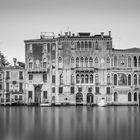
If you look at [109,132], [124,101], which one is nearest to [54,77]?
[124,101]

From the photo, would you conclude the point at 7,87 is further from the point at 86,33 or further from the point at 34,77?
the point at 86,33

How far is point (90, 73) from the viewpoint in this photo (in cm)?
5634

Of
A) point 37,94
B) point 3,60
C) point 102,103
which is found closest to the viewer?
point 102,103

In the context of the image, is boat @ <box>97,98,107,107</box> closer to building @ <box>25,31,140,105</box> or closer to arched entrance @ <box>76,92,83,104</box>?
building @ <box>25,31,140,105</box>

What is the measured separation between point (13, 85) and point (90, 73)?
12618mm

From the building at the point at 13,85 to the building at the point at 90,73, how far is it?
1626mm

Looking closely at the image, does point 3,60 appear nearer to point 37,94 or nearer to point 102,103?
point 37,94

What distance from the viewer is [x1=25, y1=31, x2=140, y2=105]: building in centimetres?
5650

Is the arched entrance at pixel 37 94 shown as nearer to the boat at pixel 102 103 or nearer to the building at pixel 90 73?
the building at pixel 90 73

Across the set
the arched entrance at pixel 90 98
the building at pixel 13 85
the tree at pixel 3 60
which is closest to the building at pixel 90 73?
the arched entrance at pixel 90 98

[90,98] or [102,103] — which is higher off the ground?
[90,98]

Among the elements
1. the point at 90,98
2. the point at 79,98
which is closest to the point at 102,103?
the point at 90,98

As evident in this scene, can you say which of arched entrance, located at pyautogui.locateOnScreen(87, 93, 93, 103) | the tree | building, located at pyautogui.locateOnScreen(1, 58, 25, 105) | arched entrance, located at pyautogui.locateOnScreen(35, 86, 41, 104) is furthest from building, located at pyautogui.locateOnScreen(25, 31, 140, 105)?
the tree

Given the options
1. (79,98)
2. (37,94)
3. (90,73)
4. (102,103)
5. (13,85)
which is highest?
(90,73)
